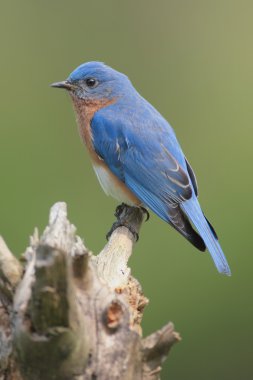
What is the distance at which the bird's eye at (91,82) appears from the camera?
602 cm

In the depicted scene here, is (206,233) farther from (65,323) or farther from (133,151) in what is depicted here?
(65,323)

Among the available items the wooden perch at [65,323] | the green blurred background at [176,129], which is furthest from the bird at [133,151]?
the wooden perch at [65,323]

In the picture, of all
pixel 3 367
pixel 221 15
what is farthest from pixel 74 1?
pixel 3 367

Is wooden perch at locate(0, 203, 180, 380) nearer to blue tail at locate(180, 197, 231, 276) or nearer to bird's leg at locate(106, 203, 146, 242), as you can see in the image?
blue tail at locate(180, 197, 231, 276)

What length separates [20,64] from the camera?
27.7 ft

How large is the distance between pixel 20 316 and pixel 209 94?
5.60 m

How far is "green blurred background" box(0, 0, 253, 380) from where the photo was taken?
7.24 meters

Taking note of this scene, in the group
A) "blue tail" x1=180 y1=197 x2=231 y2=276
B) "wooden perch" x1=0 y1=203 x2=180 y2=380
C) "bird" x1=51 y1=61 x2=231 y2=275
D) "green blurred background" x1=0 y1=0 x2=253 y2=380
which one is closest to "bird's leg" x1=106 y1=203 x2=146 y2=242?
"bird" x1=51 y1=61 x2=231 y2=275

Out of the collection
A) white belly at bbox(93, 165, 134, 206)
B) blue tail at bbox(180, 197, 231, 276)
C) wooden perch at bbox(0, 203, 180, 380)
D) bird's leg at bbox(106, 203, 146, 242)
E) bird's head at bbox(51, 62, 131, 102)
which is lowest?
wooden perch at bbox(0, 203, 180, 380)

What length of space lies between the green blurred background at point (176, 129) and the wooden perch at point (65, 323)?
12.5 feet

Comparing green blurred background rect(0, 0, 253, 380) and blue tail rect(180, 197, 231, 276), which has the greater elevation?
green blurred background rect(0, 0, 253, 380)

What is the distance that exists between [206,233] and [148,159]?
0.75 metres

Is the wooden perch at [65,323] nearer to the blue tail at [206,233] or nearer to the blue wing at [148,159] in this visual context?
the blue tail at [206,233]

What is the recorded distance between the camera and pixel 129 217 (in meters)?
5.44
